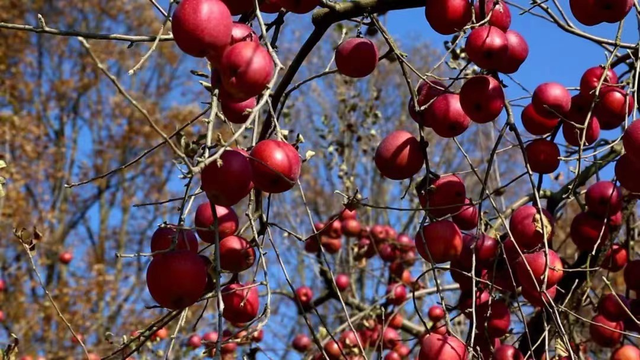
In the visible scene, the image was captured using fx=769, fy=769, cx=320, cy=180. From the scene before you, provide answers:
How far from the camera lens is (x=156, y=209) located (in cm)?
1127

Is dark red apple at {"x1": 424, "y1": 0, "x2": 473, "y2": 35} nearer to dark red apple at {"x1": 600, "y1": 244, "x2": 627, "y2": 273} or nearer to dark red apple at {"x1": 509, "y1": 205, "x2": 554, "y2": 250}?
dark red apple at {"x1": 509, "y1": 205, "x2": 554, "y2": 250}

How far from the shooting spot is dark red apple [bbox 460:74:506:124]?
1.25 m

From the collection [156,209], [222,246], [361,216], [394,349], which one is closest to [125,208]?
[156,209]

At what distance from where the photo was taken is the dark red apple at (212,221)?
3.84ft

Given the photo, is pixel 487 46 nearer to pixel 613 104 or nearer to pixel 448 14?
pixel 448 14

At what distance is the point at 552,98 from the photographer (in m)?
1.37

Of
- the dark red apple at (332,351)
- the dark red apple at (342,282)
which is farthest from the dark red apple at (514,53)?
the dark red apple at (342,282)

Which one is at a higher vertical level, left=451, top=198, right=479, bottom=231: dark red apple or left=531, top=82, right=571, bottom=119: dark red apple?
left=531, top=82, right=571, bottom=119: dark red apple

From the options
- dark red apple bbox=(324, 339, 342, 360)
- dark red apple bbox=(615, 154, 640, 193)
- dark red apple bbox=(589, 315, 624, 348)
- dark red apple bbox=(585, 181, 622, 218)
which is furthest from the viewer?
dark red apple bbox=(324, 339, 342, 360)

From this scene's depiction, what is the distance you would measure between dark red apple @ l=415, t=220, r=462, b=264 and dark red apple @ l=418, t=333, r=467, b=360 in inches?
5.4

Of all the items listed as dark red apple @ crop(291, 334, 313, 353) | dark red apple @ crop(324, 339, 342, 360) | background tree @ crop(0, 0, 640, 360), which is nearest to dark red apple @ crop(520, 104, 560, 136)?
background tree @ crop(0, 0, 640, 360)

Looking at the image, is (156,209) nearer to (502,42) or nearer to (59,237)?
(59,237)

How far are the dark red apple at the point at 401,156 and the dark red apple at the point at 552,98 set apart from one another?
0.24 metres

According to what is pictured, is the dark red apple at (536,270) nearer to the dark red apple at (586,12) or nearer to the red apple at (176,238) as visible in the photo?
the dark red apple at (586,12)
